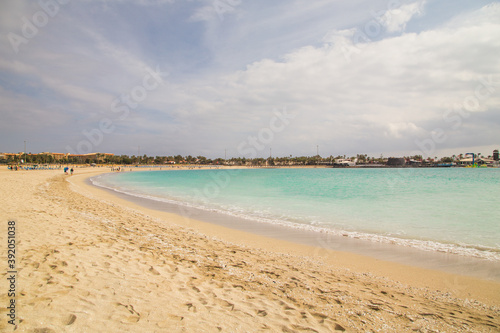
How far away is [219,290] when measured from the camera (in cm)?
378

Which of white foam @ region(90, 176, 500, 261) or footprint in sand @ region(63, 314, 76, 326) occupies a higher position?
footprint in sand @ region(63, 314, 76, 326)

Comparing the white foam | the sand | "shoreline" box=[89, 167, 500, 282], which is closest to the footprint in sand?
the sand

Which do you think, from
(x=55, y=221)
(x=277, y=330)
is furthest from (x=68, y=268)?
(x=55, y=221)

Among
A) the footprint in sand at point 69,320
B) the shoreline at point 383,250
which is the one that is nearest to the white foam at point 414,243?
the shoreline at point 383,250

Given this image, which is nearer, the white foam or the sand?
the sand

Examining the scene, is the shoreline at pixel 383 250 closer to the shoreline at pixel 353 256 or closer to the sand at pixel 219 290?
the shoreline at pixel 353 256

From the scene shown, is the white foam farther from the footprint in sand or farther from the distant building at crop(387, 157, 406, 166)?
the distant building at crop(387, 157, 406, 166)

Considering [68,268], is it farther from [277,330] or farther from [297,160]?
[297,160]

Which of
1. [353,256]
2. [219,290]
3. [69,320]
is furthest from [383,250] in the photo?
[69,320]

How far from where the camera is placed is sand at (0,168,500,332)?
9.43 feet

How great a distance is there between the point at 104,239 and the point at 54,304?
350cm

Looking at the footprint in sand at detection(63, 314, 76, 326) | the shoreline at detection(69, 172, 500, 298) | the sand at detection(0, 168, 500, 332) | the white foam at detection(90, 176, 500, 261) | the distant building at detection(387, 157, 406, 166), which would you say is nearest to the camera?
the footprint in sand at detection(63, 314, 76, 326)

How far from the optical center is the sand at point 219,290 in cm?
288

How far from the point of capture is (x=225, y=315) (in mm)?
3053
